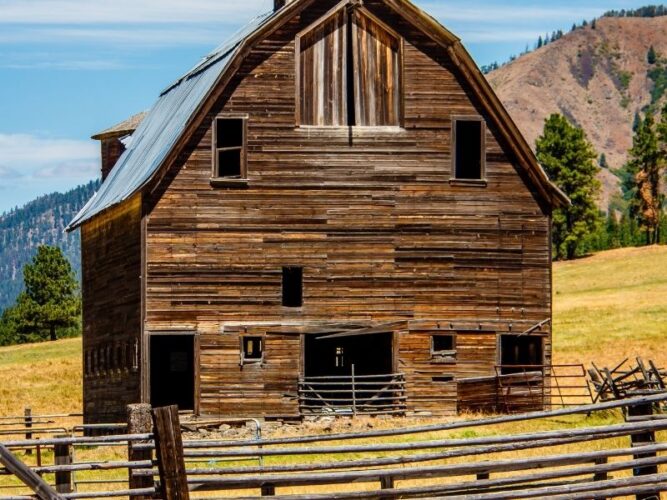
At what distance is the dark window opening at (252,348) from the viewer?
37.7 meters

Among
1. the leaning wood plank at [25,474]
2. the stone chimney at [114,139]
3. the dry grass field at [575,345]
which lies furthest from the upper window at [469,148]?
the leaning wood plank at [25,474]

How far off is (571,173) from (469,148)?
58.0 meters

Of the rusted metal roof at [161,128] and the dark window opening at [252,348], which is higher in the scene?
the rusted metal roof at [161,128]

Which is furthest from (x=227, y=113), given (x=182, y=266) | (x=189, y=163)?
(x=182, y=266)

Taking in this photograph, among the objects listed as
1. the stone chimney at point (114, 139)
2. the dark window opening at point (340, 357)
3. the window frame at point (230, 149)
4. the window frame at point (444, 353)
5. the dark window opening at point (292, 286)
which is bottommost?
the dark window opening at point (340, 357)

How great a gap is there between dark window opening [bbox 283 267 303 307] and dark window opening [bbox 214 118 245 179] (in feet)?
8.63

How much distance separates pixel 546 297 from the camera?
39.2 m

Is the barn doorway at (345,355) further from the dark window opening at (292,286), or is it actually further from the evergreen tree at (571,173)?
the evergreen tree at (571,173)

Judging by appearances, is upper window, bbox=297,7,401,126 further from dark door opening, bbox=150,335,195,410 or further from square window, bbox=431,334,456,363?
dark door opening, bbox=150,335,195,410

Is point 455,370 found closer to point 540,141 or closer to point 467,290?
point 467,290

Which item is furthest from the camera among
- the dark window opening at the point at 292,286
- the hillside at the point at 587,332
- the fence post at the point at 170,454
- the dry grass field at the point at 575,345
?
the hillside at the point at 587,332

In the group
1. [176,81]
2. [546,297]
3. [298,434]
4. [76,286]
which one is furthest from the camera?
[76,286]

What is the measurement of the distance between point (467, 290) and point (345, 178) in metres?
4.10

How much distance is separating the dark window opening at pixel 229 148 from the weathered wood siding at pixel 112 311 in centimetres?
245
